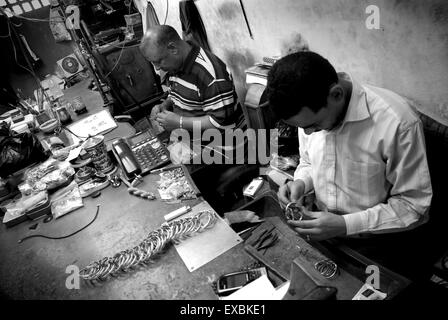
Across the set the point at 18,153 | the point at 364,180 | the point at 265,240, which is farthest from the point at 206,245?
the point at 18,153

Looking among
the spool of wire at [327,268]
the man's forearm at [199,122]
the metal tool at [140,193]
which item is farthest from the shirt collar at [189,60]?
the spool of wire at [327,268]

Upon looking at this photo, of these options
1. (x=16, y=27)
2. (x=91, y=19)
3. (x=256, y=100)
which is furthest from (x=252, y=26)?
(x=16, y=27)

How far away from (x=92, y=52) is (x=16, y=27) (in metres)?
3.86

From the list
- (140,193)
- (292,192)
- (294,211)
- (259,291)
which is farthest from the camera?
(140,193)

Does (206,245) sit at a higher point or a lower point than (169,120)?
lower

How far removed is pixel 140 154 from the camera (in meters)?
2.34

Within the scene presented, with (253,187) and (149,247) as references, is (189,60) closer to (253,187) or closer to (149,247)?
(253,187)

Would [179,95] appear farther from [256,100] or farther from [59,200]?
[59,200]

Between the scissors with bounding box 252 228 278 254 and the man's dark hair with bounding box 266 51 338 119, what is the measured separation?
0.82 m

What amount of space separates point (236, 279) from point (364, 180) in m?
0.79

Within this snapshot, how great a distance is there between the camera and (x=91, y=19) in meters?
5.57

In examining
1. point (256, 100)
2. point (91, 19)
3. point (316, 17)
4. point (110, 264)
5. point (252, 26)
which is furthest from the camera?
point (91, 19)

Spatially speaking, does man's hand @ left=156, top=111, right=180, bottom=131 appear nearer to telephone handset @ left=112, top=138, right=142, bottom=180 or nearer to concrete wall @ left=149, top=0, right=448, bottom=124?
telephone handset @ left=112, top=138, right=142, bottom=180

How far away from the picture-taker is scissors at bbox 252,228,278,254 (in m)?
1.67
